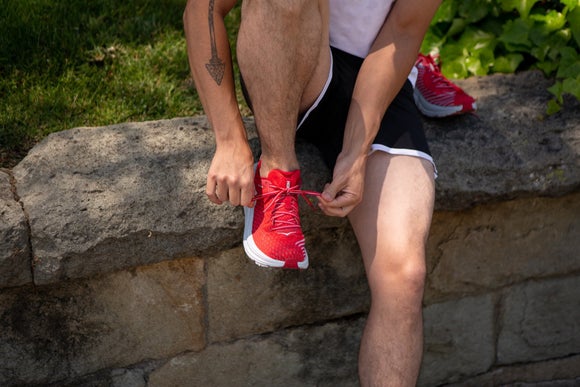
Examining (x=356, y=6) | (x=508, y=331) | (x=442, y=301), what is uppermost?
(x=356, y=6)

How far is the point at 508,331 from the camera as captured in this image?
120 inches

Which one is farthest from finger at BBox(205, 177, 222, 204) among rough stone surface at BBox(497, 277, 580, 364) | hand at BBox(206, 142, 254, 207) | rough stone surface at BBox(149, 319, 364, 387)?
rough stone surface at BBox(497, 277, 580, 364)

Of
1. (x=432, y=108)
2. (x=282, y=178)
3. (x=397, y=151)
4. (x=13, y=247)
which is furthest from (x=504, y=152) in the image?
(x=13, y=247)

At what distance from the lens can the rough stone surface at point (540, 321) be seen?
3006 millimetres

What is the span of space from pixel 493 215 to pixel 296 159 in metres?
0.83

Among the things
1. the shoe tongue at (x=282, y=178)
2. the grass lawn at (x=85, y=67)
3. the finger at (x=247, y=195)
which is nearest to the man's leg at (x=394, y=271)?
the shoe tongue at (x=282, y=178)

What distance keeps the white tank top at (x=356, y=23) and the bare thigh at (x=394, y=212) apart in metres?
0.37

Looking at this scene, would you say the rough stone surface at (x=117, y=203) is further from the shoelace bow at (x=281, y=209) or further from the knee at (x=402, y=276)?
the knee at (x=402, y=276)

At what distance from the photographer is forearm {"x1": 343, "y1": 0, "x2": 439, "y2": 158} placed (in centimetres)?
237

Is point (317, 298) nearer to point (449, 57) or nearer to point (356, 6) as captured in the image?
point (356, 6)

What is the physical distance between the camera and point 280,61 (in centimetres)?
223

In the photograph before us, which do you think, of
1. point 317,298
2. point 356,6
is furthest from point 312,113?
point 317,298

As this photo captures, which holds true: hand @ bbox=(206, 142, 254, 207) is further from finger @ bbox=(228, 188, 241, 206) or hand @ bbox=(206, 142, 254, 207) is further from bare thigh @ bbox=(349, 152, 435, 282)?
bare thigh @ bbox=(349, 152, 435, 282)

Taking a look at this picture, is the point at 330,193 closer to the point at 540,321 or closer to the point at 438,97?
the point at 438,97
